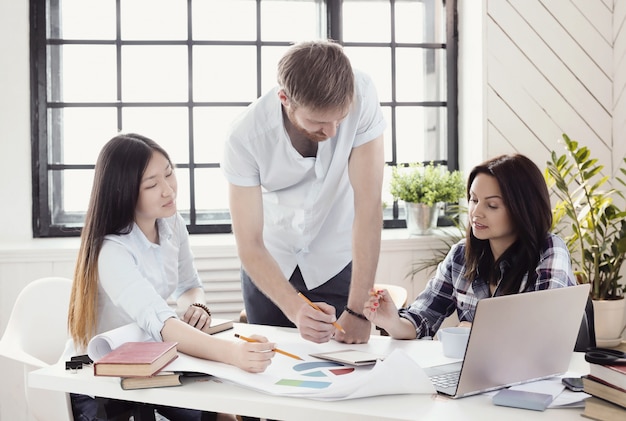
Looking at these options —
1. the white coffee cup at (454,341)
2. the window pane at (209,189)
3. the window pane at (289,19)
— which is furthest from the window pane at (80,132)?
the white coffee cup at (454,341)

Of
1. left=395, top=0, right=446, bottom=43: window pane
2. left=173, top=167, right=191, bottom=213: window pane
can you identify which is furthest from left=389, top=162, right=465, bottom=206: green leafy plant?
left=173, top=167, right=191, bottom=213: window pane

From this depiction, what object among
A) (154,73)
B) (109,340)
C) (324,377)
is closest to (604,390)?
(324,377)

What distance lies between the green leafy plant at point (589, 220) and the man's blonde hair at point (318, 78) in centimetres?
192

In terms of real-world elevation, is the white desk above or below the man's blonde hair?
below

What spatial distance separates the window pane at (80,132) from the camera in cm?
358

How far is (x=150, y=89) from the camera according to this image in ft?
11.9

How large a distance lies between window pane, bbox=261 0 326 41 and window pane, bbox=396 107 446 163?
69 centimetres

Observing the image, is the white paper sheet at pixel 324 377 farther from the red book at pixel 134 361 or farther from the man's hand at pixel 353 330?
the man's hand at pixel 353 330

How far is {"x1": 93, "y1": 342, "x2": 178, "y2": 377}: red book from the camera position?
1463 millimetres

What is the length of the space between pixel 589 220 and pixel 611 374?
2.28 metres

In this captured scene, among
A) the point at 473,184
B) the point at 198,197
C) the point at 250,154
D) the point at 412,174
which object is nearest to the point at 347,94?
the point at 250,154

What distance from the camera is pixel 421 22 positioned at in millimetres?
3850

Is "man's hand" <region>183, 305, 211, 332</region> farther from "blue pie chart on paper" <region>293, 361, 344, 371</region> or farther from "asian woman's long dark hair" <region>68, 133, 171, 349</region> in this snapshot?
"blue pie chart on paper" <region>293, 361, 344, 371</region>

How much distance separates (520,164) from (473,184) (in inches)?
6.1
